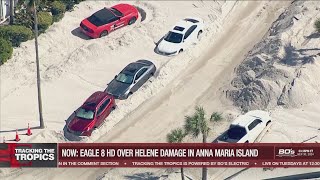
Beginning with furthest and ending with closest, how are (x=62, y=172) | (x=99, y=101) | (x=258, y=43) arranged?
(x=258, y=43), (x=99, y=101), (x=62, y=172)

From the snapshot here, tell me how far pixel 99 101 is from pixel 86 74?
509 cm

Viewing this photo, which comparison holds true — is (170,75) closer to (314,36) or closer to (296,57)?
(296,57)

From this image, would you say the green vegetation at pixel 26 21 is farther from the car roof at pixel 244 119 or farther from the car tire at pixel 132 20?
the car roof at pixel 244 119

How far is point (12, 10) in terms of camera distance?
186 feet

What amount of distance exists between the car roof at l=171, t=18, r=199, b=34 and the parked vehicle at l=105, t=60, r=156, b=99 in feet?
14.7

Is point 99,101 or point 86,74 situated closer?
point 99,101

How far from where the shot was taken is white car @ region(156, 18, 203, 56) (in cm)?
5516

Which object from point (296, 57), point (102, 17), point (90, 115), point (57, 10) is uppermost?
point (296, 57)

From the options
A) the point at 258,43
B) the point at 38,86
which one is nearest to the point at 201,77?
the point at 258,43

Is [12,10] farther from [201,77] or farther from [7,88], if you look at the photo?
[201,77]

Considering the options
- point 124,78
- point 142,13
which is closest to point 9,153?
point 124,78

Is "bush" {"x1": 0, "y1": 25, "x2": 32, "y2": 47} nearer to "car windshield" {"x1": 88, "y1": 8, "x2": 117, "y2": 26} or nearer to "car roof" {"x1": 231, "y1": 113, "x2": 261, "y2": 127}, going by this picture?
"car windshield" {"x1": 88, "y1": 8, "x2": 117, "y2": 26}

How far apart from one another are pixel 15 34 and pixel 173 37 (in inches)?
433

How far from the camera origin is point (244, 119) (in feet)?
154
